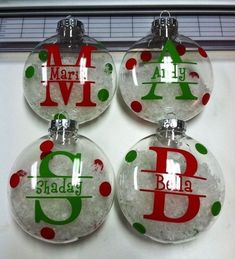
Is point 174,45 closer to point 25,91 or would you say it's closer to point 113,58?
point 113,58

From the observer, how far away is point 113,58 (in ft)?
3.26

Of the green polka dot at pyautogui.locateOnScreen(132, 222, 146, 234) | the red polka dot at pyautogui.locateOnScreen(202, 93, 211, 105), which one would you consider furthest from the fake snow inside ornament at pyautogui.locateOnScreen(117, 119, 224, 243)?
the red polka dot at pyautogui.locateOnScreen(202, 93, 211, 105)

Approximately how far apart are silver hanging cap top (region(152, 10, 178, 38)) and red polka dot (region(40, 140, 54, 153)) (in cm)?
36

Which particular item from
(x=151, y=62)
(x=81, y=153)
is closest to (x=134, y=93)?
(x=151, y=62)

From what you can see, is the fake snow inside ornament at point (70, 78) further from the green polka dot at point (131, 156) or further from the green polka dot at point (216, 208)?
the green polka dot at point (216, 208)

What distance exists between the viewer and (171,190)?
74cm

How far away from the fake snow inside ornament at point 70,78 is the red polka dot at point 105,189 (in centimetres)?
17

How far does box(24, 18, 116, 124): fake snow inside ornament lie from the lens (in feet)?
2.83

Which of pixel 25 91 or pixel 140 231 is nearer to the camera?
pixel 140 231

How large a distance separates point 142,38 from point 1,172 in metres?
0.45

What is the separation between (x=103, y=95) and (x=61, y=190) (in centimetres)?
24

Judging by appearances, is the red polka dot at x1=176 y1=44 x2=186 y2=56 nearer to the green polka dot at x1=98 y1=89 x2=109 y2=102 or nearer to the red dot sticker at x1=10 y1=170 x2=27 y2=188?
the green polka dot at x1=98 y1=89 x2=109 y2=102

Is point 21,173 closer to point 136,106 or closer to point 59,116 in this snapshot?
point 59,116

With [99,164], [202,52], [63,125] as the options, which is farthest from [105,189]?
[202,52]
